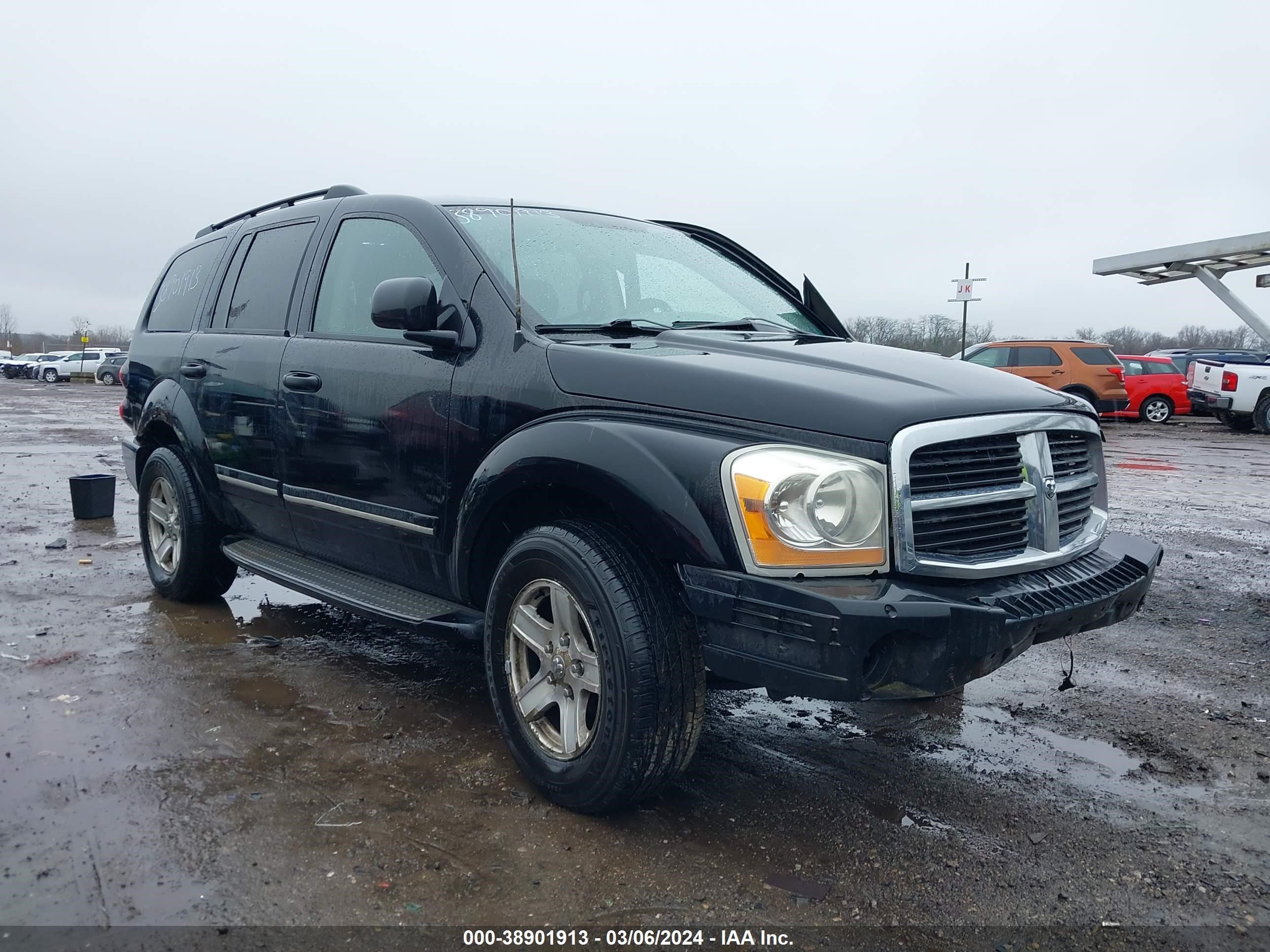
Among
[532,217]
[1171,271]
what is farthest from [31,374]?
[532,217]

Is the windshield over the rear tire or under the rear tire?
over

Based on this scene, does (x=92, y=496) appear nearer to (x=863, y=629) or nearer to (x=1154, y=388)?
(x=863, y=629)

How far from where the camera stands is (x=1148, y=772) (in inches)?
132

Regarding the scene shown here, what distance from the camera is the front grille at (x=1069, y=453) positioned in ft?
9.75

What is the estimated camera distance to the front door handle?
153 inches

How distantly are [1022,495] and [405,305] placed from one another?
2.00 metres

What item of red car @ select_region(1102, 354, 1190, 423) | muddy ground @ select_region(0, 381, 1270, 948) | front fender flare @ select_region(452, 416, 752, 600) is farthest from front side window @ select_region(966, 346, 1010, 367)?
front fender flare @ select_region(452, 416, 752, 600)

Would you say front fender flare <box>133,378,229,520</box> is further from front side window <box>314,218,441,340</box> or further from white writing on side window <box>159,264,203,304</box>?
front side window <box>314,218,441,340</box>

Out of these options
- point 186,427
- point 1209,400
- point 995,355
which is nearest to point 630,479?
point 186,427

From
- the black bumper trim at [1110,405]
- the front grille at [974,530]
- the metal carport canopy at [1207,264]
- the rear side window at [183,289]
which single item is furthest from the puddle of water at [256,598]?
the black bumper trim at [1110,405]

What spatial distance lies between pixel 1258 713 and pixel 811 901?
244cm

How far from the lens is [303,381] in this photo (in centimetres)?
395

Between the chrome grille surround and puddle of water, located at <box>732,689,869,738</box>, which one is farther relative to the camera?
puddle of water, located at <box>732,689,869,738</box>

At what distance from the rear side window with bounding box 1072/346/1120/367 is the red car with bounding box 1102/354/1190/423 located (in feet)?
6.61
